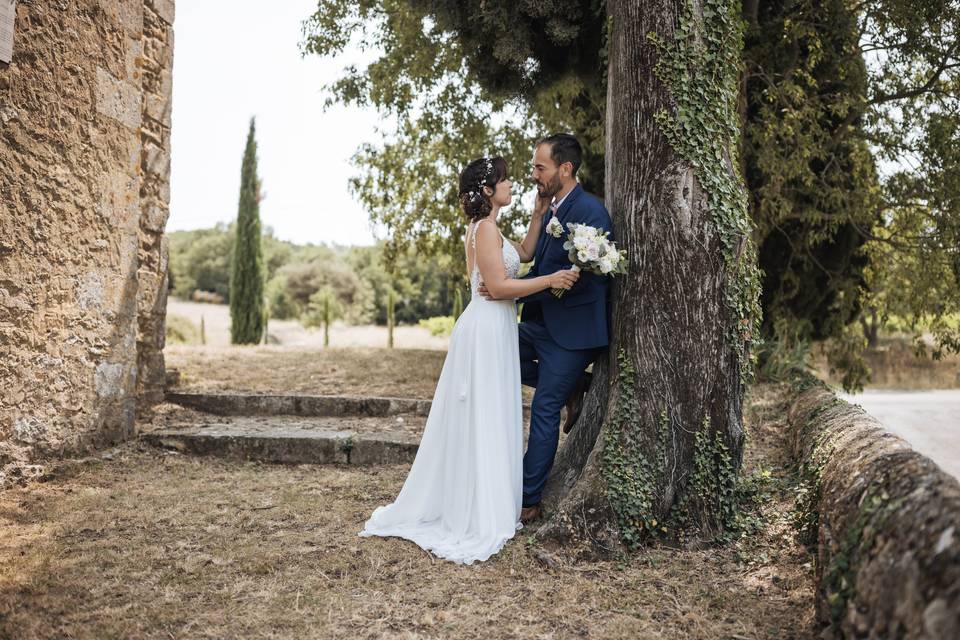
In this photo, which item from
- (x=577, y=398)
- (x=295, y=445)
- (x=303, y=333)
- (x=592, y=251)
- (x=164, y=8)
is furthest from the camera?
(x=303, y=333)

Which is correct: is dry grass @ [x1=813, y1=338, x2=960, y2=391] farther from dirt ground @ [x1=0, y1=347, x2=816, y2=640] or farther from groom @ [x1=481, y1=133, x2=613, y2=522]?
dirt ground @ [x1=0, y1=347, x2=816, y2=640]

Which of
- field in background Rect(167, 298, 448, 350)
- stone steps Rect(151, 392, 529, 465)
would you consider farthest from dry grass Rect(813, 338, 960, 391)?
stone steps Rect(151, 392, 529, 465)

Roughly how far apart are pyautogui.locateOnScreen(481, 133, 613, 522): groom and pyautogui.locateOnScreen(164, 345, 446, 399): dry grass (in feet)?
12.5

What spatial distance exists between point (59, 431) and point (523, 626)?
3.94 meters

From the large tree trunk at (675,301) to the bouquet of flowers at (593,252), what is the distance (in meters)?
0.20

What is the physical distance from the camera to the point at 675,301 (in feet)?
12.7

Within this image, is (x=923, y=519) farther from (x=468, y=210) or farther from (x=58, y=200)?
(x=58, y=200)

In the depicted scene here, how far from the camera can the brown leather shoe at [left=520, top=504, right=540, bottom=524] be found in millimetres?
4262

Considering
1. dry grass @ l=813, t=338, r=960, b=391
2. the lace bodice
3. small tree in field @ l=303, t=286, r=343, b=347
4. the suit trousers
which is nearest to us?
the suit trousers

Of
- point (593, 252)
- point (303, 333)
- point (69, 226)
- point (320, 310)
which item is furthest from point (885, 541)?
point (320, 310)

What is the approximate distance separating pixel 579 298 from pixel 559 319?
0.59ft

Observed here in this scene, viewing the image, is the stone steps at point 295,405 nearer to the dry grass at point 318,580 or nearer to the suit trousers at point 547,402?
the dry grass at point 318,580

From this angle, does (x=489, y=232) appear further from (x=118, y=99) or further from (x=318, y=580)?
(x=118, y=99)

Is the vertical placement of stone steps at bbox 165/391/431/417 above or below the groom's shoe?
below
